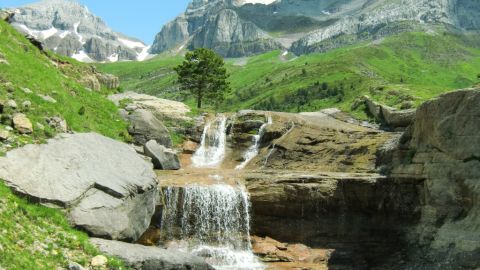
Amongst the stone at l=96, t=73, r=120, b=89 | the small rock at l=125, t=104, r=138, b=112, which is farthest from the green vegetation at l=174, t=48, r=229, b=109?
the small rock at l=125, t=104, r=138, b=112

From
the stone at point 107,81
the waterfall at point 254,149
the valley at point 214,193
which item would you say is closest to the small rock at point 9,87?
the valley at point 214,193

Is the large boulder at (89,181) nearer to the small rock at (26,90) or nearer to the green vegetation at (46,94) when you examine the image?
the green vegetation at (46,94)

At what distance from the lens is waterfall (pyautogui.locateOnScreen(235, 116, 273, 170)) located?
51084 millimetres

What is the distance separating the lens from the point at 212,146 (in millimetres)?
55094

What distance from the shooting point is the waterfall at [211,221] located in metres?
32.4

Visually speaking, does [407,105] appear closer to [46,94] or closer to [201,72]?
[201,72]

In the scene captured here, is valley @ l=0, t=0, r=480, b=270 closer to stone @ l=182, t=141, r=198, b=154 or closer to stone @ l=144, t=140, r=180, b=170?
stone @ l=144, t=140, r=180, b=170

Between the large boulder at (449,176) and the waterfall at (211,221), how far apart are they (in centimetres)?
1184

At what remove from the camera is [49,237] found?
19.3 meters

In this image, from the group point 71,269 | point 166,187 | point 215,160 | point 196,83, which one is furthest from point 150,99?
point 71,269

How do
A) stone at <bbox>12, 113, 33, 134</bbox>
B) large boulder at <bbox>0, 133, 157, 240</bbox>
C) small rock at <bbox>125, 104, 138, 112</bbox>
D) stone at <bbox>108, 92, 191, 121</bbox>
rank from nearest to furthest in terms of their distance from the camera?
large boulder at <bbox>0, 133, 157, 240</bbox>, stone at <bbox>12, 113, 33, 134</bbox>, small rock at <bbox>125, 104, 138, 112</bbox>, stone at <bbox>108, 92, 191, 121</bbox>

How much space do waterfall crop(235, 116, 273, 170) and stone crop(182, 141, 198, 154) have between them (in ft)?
18.9

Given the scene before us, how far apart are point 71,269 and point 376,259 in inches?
908

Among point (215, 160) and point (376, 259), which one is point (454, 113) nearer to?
point (376, 259)
